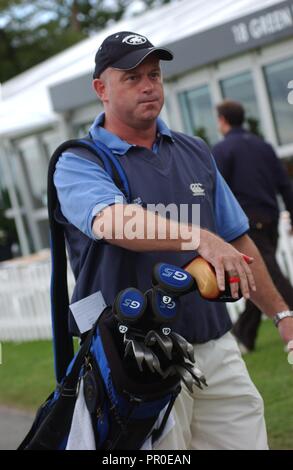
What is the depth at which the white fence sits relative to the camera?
1180 centimetres

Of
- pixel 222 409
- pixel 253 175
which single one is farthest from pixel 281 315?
pixel 253 175

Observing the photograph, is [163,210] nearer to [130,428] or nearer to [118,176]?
[118,176]

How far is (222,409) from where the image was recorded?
11.3 ft

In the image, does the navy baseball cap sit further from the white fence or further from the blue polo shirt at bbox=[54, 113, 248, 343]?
the white fence

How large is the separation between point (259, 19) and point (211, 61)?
1121 mm

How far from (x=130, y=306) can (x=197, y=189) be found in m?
0.73

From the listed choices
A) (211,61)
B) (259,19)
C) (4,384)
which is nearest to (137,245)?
(4,384)

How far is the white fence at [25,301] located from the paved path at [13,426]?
3.75m

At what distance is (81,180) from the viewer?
3113mm

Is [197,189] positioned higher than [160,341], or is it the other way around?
[197,189]

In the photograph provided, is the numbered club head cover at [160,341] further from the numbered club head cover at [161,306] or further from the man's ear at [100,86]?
the man's ear at [100,86]

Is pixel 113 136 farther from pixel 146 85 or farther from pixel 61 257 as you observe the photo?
pixel 61 257

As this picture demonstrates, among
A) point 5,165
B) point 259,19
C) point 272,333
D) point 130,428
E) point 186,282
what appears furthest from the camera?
point 5,165

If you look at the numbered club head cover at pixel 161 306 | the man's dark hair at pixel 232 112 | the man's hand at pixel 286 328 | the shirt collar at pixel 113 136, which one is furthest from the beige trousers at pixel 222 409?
the man's dark hair at pixel 232 112
